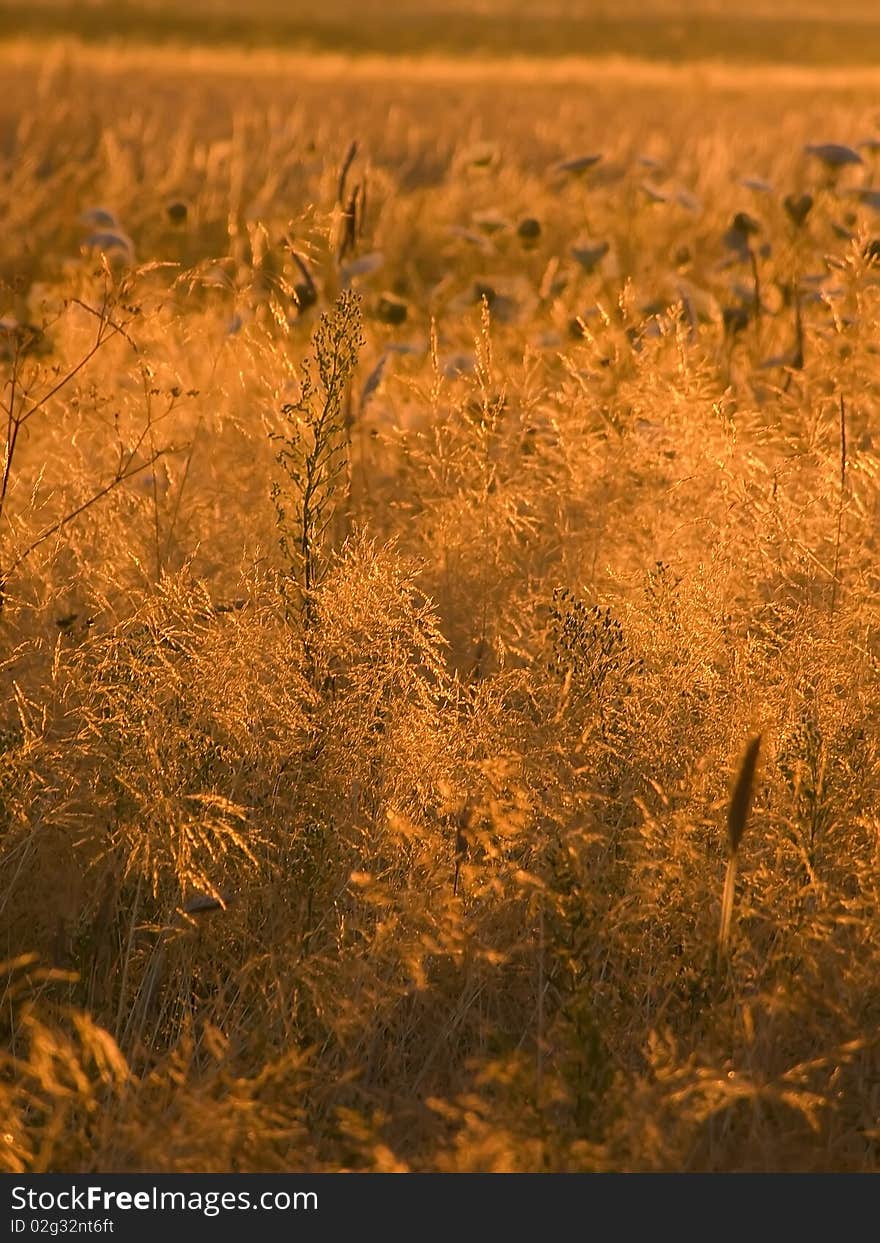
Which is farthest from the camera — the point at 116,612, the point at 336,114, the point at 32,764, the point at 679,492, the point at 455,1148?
the point at 336,114

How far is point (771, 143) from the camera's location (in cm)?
1108

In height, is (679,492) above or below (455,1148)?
above

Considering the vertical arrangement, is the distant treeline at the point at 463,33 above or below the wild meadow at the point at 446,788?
above

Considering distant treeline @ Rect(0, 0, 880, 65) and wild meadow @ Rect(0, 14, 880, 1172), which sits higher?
distant treeline @ Rect(0, 0, 880, 65)

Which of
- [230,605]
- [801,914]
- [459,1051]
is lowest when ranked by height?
[459,1051]

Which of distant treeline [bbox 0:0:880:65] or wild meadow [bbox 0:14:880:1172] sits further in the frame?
distant treeline [bbox 0:0:880:65]

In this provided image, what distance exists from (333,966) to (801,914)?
61 centimetres

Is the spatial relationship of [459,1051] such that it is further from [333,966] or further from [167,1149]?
[167,1149]

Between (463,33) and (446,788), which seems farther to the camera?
(463,33)

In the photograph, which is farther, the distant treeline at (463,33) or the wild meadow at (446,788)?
the distant treeline at (463,33)

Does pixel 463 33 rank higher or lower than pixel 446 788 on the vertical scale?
higher

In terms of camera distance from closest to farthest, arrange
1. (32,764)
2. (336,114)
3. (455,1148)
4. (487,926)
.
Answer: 1. (455,1148)
2. (487,926)
3. (32,764)
4. (336,114)

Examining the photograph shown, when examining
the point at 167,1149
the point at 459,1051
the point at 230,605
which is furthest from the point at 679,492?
the point at 167,1149

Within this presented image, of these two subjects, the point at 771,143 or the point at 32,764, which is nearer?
the point at 32,764
